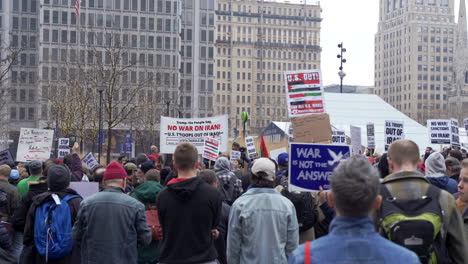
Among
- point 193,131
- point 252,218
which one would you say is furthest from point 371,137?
point 252,218

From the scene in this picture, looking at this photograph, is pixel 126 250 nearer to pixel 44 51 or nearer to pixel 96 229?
pixel 96 229

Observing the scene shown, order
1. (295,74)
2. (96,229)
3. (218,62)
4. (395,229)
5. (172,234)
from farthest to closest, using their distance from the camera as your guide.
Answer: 1. (218,62)
2. (295,74)
3. (96,229)
4. (172,234)
5. (395,229)

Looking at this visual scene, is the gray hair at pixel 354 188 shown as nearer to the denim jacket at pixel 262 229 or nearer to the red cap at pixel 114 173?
the denim jacket at pixel 262 229

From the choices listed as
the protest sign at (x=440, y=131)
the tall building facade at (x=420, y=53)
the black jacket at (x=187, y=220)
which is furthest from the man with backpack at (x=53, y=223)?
the tall building facade at (x=420, y=53)

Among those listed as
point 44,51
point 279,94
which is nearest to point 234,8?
point 279,94

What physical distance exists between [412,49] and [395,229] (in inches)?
7183

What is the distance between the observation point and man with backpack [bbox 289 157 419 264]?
9.86ft

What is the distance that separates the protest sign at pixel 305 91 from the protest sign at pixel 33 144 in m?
9.43

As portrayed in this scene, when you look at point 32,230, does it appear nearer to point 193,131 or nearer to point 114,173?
point 114,173

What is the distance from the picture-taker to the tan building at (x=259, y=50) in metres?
170

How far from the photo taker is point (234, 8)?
176m

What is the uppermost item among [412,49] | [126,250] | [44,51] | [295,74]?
[412,49]

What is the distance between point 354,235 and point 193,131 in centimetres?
1456

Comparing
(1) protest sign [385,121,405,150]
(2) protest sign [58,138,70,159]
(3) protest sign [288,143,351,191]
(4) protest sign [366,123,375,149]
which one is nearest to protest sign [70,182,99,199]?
(3) protest sign [288,143,351,191]
